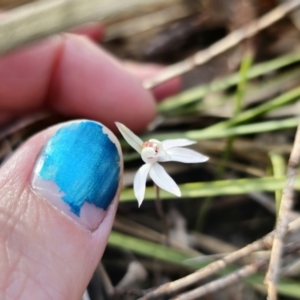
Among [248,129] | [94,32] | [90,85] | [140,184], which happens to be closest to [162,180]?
[140,184]

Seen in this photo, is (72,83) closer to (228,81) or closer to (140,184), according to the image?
(228,81)

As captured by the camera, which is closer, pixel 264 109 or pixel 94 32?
pixel 264 109

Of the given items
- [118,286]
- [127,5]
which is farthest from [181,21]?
[118,286]

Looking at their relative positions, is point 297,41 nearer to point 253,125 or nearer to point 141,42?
point 253,125

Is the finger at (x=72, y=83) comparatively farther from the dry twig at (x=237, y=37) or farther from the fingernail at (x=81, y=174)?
the fingernail at (x=81, y=174)

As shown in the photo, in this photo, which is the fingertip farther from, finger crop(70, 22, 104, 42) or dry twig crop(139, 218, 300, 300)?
dry twig crop(139, 218, 300, 300)

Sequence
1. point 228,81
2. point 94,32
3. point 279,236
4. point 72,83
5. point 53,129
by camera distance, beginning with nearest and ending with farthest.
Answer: point 279,236 < point 53,129 < point 228,81 < point 72,83 < point 94,32

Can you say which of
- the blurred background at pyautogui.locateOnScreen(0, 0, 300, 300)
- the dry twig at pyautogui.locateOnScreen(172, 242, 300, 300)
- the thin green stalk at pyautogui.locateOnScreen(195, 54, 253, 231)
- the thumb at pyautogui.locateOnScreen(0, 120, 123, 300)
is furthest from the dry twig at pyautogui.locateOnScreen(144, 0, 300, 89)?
the dry twig at pyautogui.locateOnScreen(172, 242, 300, 300)
